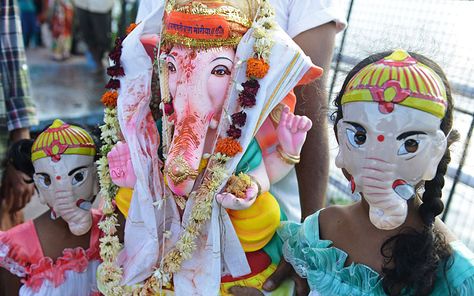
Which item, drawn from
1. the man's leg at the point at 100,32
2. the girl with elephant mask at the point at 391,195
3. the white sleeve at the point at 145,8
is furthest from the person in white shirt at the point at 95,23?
the girl with elephant mask at the point at 391,195

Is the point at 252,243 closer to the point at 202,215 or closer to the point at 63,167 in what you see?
the point at 202,215

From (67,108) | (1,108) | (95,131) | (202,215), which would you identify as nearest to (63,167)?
(95,131)

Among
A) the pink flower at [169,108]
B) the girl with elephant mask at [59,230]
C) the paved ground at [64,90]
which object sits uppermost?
the pink flower at [169,108]

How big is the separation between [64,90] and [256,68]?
15.2 feet

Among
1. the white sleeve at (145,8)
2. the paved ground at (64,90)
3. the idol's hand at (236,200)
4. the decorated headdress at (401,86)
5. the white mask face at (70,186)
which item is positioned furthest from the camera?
the paved ground at (64,90)

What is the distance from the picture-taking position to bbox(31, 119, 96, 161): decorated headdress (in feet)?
5.14

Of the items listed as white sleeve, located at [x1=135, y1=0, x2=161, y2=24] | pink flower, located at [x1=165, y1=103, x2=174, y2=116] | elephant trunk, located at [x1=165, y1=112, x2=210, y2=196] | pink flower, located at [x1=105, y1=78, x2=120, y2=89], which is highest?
white sleeve, located at [x1=135, y1=0, x2=161, y2=24]

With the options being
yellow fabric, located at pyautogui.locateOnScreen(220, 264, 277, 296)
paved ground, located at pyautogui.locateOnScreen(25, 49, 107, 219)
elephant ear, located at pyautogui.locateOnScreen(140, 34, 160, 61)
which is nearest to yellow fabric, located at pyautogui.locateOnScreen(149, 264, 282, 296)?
yellow fabric, located at pyautogui.locateOnScreen(220, 264, 277, 296)

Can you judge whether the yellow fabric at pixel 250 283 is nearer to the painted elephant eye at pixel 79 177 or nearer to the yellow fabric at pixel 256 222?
the yellow fabric at pixel 256 222

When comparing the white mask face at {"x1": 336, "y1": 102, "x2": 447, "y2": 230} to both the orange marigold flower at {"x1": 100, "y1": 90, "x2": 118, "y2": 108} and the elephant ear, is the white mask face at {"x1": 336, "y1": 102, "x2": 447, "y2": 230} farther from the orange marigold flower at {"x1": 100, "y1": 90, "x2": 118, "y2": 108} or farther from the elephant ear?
the orange marigold flower at {"x1": 100, "y1": 90, "x2": 118, "y2": 108}

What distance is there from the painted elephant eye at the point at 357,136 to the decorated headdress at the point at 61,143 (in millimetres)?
874

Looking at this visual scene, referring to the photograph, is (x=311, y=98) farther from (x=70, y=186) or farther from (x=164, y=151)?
(x=70, y=186)

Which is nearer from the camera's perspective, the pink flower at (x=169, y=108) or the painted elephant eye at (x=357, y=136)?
the painted elephant eye at (x=357, y=136)

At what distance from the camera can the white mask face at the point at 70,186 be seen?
1.56 metres
